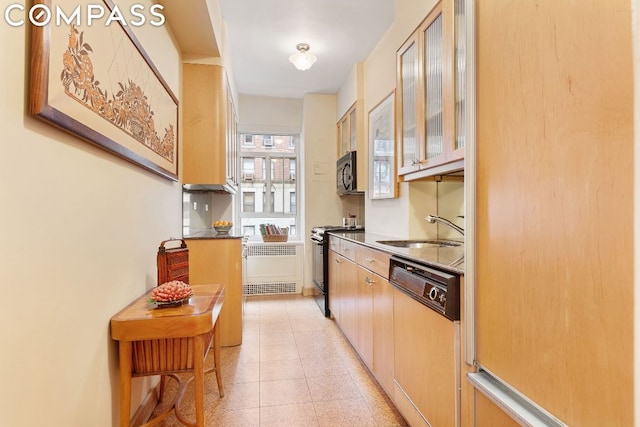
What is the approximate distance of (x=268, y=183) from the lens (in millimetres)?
4918

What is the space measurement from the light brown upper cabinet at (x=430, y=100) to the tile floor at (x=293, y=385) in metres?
1.48

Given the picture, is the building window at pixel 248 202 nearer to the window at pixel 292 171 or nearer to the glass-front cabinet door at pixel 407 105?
the window at pixel 292 171

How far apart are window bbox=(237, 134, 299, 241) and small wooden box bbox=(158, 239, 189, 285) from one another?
2935 mm

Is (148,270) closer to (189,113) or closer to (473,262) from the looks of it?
(189,113)

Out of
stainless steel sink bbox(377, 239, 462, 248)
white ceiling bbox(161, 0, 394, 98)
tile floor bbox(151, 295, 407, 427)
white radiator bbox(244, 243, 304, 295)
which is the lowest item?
tile floor bbox(151, 295, 407, 427)

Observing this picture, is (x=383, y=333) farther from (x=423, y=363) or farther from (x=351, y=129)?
(x=351, y=129)

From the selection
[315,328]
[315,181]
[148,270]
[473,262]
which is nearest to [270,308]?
[315,328]

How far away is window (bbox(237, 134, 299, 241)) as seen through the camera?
15.9ft

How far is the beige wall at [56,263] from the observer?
781 millimetres

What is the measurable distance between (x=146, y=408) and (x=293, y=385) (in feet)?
2.84

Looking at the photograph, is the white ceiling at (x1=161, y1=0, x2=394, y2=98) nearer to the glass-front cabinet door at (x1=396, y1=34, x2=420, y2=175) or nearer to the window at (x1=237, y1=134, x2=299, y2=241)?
the glass-front cabinet door at (x1=396, y1=34, x2=420, y2=175)

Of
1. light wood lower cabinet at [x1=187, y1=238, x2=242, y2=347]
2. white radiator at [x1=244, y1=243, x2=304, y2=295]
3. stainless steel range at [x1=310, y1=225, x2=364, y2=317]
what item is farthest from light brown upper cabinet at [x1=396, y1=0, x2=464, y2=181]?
white radiator at [x1=244, y1=243, x2=304, y2=295]

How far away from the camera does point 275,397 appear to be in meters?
1.98

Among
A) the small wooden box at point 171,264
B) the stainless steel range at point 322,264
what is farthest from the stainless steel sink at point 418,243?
the small wooden box at point 171,264
